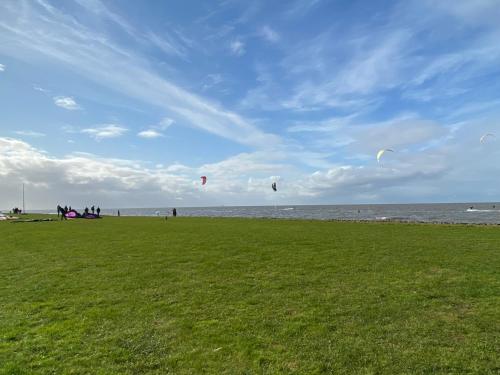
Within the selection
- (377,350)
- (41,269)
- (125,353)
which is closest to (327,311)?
(377,350)

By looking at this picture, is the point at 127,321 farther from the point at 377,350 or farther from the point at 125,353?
the point at 377,350

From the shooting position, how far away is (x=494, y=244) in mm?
19625

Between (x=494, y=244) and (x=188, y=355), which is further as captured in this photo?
(x=494, y=244)

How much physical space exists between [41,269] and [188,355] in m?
10.1

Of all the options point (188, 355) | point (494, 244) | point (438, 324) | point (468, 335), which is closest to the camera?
point (188, 355)

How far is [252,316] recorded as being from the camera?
786cm

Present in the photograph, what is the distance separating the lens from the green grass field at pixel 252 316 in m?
5.77

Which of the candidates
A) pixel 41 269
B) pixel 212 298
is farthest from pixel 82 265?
pixel 212 298

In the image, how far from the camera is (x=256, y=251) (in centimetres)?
1758

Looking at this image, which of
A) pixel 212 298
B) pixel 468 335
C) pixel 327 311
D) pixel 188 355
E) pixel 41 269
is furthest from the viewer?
pixel 41 269

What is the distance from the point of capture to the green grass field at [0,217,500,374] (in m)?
5.77

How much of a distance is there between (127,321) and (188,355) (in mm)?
2342

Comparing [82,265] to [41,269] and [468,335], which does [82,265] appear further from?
[468,335]

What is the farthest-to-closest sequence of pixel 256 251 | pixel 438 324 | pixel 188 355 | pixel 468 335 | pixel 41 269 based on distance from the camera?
1. pixel 256 251
2. pixel 41 269
3. pixel 438 324
4. pixel 468 335
5. pixel 188 355
